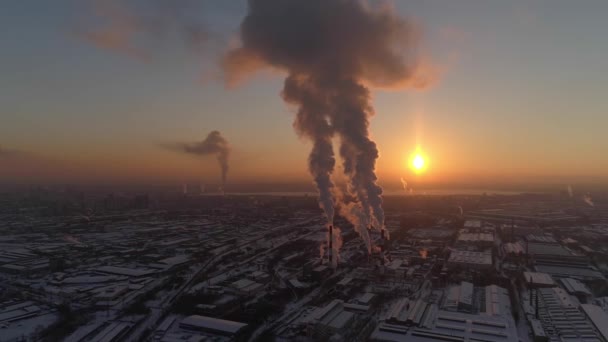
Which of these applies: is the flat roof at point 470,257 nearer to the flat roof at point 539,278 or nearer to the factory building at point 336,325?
the flat roof at point 539,278

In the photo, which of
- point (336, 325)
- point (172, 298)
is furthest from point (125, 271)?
point (336, 325)

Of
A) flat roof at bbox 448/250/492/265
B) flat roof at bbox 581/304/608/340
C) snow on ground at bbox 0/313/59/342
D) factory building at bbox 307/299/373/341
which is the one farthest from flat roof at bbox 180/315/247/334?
flat roof at bbox 448/250/492/265

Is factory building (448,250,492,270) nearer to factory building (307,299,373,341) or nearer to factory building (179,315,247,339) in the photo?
factory building (307,299,373,341)

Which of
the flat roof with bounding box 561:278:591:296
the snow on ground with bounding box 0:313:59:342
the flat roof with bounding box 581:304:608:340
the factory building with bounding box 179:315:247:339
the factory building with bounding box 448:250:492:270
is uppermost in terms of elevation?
the factory building with bounding box 448:250:492:270

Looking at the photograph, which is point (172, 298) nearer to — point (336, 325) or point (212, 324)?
point (212, 324)

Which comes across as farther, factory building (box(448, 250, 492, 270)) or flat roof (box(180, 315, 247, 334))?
factory building (box(448, 250, 492, 270))

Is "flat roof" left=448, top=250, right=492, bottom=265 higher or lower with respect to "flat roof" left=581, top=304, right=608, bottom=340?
higher

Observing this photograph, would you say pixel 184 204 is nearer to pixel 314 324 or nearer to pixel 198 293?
pixel 198 293

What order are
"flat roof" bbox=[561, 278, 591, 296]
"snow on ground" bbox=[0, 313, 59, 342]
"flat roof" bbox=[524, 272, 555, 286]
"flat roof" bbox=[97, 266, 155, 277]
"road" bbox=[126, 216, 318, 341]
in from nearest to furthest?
"snow on ground" bbox=[0, 313, 59, 342], "road" bbox=[126, 216, 318, 341], "flat roof" bbox=[561, 278, 591, 296], "flat roof" bbox=[524, 272, 555, 286], "flat roof" bbox=[97, 266, 155, 277]

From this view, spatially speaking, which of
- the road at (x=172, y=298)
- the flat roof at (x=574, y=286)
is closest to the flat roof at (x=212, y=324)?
the road at (x=172, y=298)
